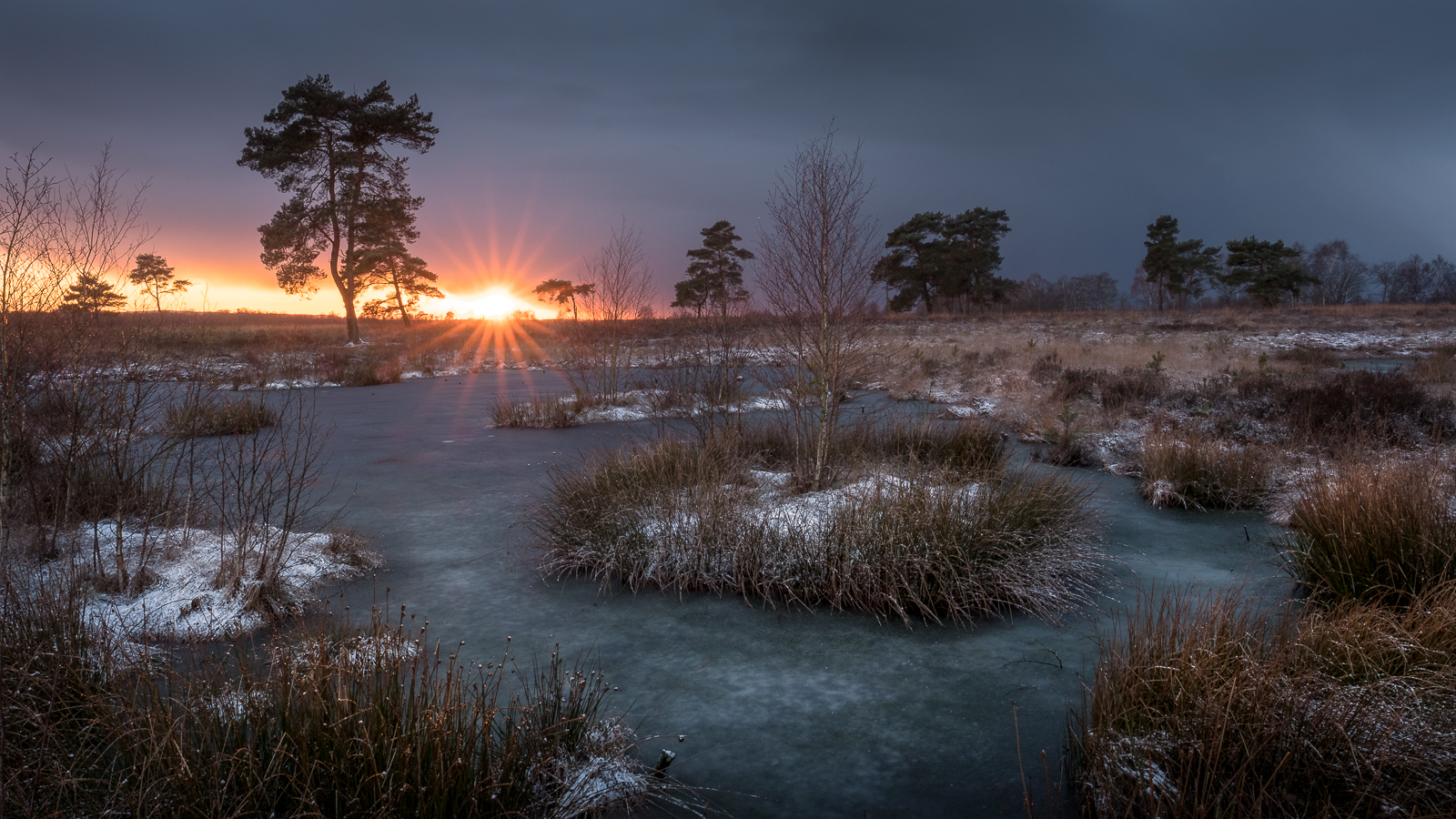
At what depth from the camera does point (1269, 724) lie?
2967 millimetres

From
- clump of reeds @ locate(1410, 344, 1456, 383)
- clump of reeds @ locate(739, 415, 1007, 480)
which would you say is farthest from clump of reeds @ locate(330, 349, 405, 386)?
clump of reeds @ locate(1410, 344, 1456, 383)

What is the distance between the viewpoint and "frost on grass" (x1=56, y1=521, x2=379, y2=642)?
16.1 ft

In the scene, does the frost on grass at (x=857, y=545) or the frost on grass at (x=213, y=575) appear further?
the frost on grass at (x=857, y=545)

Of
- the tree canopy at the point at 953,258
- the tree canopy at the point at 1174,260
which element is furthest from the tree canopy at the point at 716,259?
the tree canopy at the point at 1174,260

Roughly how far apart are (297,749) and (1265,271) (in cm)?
5969

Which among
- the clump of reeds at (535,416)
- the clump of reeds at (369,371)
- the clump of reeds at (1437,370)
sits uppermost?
the clump of reeds at (369,371)

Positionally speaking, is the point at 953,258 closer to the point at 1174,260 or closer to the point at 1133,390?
the point at 1174,260

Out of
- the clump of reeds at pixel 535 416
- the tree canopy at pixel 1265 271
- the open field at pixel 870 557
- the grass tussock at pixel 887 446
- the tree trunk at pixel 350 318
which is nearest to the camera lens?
the open field at pixel 870 557

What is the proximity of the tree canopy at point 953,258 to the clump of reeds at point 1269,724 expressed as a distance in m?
48.9

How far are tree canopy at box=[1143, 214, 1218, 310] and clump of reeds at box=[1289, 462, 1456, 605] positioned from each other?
51.9 meters

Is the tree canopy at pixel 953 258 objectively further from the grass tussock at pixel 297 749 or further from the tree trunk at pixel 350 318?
the grass tussock at pixel 297 749

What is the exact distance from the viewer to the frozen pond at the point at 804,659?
136 inches

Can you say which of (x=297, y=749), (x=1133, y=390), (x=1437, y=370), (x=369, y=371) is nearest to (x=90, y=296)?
(x=297, y=749)

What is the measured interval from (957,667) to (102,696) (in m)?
4.38
